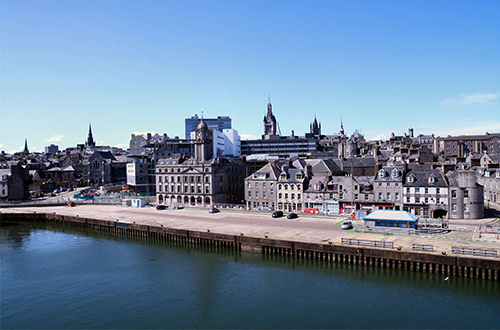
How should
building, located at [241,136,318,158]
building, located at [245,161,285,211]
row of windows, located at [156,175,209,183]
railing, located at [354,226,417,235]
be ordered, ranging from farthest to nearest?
building, located at [241,136,318,158] → row of windows, located at [156,175,209,183] → building, located at [245,161,285,211] → railing, located at [354,226,417,235]

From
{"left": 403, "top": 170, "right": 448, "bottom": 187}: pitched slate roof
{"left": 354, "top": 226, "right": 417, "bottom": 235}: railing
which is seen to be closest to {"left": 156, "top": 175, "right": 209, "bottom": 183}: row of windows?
{"left": 403, "top": 170, "right": 448, "bottom": 187}: pitched slate roof

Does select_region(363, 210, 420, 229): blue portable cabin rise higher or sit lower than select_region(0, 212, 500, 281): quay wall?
higher

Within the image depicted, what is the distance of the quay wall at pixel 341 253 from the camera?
39.8 metres

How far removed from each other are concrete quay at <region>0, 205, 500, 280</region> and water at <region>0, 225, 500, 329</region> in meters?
1.30

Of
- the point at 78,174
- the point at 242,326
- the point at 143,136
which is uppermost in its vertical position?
the point at 143,136

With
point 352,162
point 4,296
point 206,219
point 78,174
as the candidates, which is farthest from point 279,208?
point 78,174

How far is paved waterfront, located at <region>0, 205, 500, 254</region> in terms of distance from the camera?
4669 cm

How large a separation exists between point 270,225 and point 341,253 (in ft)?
57.0

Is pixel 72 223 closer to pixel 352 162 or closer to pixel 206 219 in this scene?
pixel 206 219

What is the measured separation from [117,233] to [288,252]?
35.8 m

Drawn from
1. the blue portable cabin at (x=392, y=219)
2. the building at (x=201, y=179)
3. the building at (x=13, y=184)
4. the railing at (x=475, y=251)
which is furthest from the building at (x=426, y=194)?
the building at (x=13, y=184)

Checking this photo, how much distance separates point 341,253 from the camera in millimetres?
46438

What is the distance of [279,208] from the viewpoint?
258 ft

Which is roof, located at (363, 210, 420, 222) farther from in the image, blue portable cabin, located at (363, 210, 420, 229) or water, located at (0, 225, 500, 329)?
water, located at (0, 225, 500, 329)
